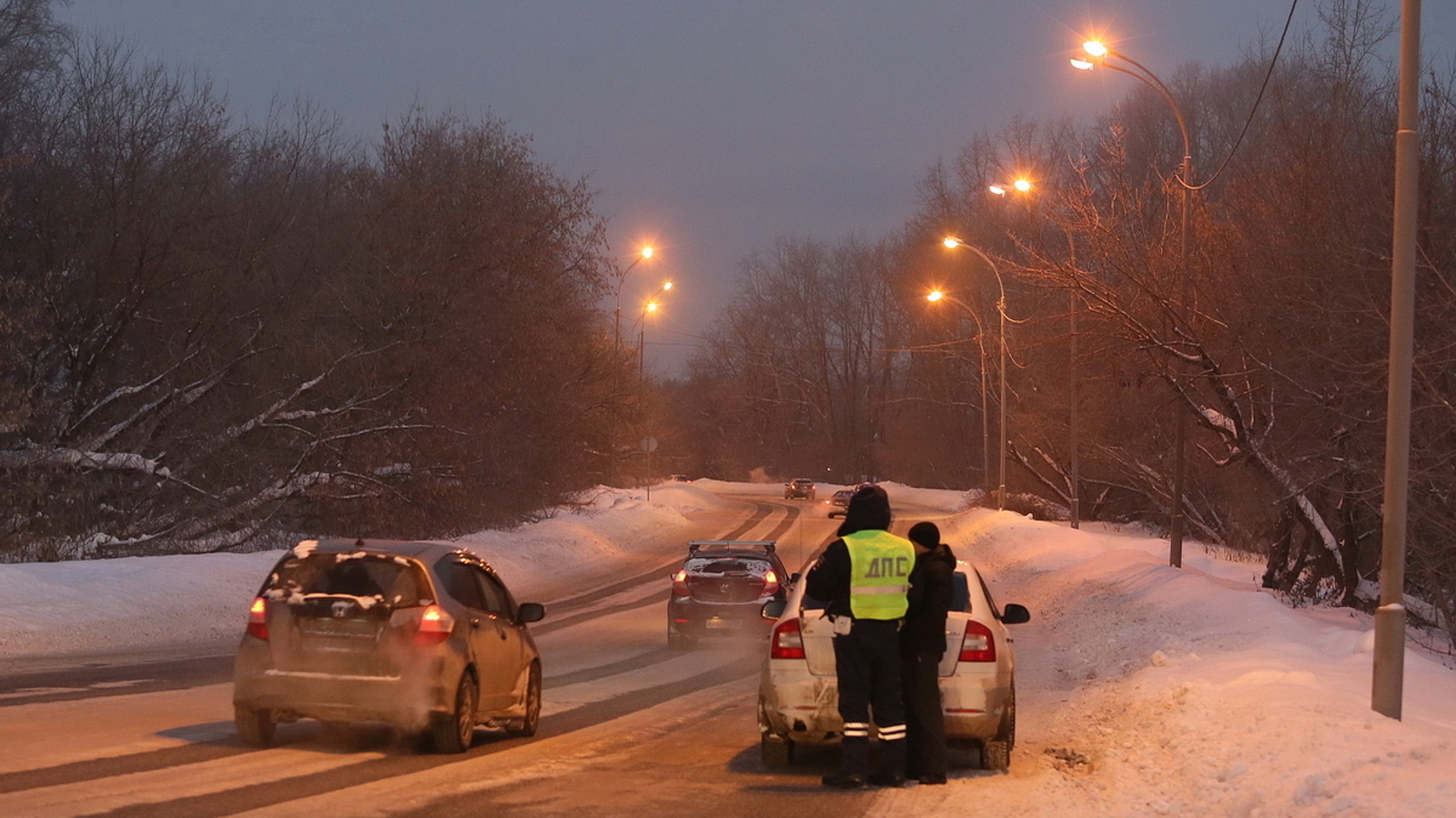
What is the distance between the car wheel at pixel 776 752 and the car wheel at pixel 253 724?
3.59 m

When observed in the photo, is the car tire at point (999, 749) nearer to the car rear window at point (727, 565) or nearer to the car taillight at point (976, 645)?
the car taillight at point (976, 645)

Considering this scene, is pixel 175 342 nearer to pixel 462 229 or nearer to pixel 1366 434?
pixel 462 229

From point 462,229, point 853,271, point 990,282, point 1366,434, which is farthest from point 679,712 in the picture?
point 853,271

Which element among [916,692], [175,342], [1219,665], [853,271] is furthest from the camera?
[853,271]

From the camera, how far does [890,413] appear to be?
10769 centimetres

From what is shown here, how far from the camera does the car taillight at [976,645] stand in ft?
31.8

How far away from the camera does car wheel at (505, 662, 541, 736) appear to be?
11531mm

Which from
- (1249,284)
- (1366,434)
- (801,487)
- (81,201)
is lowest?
(801,487)

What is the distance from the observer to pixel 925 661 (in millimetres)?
9391

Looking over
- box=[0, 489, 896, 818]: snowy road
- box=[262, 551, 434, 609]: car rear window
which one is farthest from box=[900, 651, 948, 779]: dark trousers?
box=[262, 551, 434, 609]: car rear window

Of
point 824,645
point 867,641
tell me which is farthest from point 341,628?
point 867,641

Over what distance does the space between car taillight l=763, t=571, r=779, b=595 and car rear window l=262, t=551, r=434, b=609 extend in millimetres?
10113

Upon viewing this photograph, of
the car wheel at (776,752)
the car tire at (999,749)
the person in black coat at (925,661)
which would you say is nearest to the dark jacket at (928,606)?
the person in black coat at (925,661)

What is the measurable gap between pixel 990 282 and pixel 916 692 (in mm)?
56641
